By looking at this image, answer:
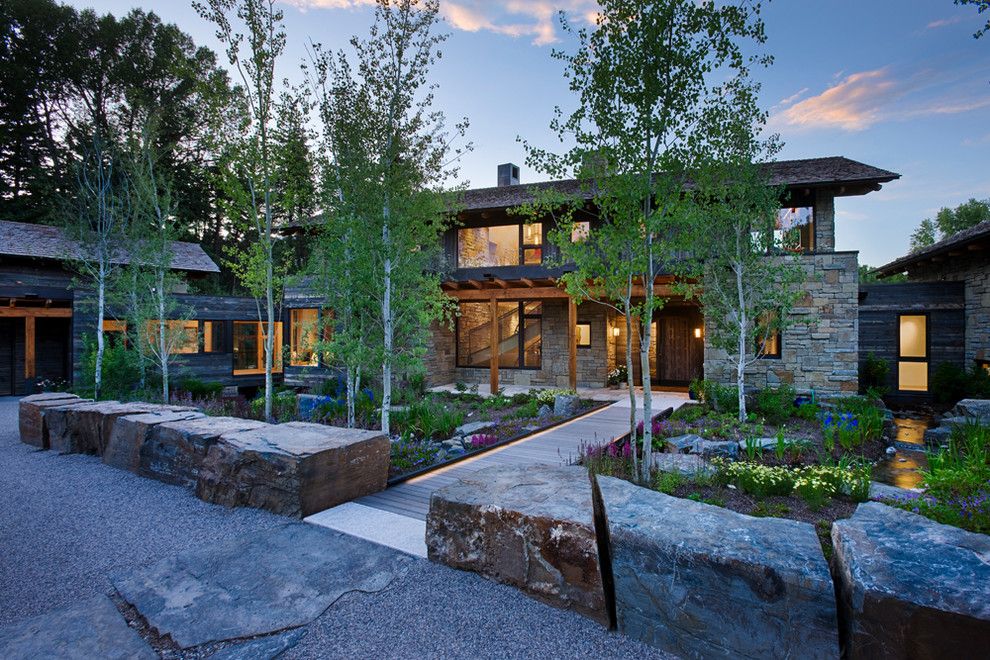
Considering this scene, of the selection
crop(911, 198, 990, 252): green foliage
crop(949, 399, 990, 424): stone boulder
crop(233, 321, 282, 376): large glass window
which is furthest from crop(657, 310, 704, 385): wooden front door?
crop(911, 198, 990, 252): green foliage

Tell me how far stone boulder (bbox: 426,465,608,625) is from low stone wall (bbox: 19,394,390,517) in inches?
59.3

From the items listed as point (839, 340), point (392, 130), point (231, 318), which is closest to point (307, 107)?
point (392, 130)

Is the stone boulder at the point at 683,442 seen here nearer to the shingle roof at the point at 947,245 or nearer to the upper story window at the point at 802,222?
the upper story window at the point at 802,222

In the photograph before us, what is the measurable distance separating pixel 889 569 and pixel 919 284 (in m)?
15.3

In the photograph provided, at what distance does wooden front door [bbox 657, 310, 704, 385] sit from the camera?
15.7m

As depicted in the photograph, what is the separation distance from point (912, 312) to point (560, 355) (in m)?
9.99

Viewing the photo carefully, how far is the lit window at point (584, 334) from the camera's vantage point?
15.1m

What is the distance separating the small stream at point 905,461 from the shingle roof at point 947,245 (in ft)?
14.7

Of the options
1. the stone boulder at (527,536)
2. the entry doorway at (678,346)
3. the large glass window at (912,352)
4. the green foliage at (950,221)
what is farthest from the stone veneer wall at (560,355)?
the green foliage at (950,221)

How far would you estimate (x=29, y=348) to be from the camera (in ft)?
50.4

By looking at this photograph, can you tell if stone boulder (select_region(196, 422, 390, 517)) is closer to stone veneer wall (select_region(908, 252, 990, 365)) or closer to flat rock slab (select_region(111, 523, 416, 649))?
flat rock slab (select_region(111, 523, 416, 649))

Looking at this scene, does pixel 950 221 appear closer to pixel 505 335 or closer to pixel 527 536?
pixel 505 335

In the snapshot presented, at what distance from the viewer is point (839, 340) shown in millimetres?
10773

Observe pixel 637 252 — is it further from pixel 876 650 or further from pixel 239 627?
pixel 239 627
